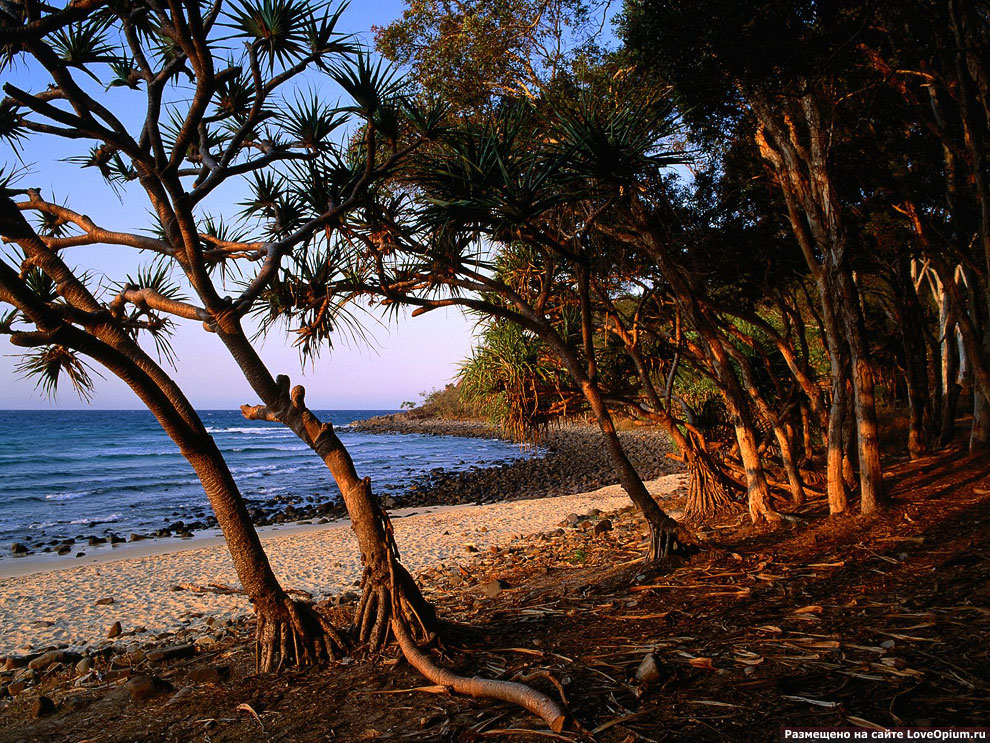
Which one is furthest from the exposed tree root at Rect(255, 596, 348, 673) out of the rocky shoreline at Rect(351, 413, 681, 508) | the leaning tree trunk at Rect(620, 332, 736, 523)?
the rocky shoreline at Rect(351, 413, 681, 508)

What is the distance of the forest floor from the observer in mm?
3002

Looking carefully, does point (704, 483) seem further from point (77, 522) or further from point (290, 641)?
point (77, 522)

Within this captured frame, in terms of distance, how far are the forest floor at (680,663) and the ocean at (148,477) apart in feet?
40.3

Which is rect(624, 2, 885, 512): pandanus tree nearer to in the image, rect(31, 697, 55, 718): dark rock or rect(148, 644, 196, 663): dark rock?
rect(148, 644, 196, 663): dark rock

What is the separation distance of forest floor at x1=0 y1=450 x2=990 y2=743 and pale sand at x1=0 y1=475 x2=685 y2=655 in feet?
8.18

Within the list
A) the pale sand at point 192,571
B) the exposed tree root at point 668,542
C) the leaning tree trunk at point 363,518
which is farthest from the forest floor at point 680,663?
the pale sand at point 192,571

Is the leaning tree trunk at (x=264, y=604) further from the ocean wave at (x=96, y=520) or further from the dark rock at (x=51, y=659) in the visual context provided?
the ocean wave at (x=96, y=520)

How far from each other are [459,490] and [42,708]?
55.0 ft

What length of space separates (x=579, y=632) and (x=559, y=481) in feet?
56.3

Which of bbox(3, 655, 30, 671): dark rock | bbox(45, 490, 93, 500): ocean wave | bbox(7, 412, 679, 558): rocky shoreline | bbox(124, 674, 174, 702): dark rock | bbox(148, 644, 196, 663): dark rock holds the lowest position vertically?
Result: bbox(7, 412, 679, 558): rocky shoreline

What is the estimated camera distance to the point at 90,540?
1472 cm

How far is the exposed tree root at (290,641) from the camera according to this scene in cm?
438

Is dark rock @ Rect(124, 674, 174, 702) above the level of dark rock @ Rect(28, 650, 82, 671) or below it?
above

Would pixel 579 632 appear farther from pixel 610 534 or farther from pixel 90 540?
pixel 90 540
